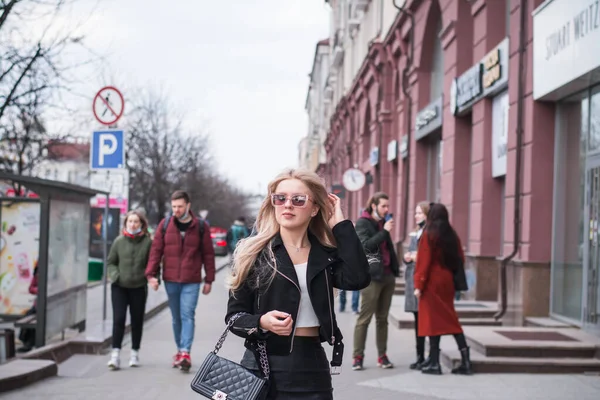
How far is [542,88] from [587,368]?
4.26 meters

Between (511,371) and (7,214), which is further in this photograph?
(7,214)

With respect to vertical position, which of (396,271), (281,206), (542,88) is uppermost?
(542,88)

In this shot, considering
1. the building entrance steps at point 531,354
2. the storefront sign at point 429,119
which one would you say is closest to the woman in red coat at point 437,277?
the building entrance steps at point 531,354

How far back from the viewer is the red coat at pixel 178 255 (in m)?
9.01

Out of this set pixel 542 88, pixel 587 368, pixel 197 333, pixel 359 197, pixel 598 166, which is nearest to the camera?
pixel 587 368

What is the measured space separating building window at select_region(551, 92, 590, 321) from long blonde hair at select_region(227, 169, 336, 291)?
25.5 feet

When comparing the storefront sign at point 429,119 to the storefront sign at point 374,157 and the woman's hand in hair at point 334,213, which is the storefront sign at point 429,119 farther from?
the woman's hand in hair at point 334,213

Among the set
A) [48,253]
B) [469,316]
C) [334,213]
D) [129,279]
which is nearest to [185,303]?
[129,279]

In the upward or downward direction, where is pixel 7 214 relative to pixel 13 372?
upward

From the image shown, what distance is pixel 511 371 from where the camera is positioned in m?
9.02

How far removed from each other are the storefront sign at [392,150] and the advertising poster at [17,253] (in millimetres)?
15239

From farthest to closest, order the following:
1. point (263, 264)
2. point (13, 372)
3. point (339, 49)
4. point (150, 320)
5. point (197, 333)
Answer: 1. point (339, 49)
2. point (150, 320)
3. point (197, 333)
4. point (13, 372)
5. point (263, 264)

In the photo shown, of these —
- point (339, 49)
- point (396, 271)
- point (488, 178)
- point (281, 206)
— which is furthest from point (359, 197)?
point (281, 206)

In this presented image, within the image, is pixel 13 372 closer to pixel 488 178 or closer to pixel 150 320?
pixel 150 320
